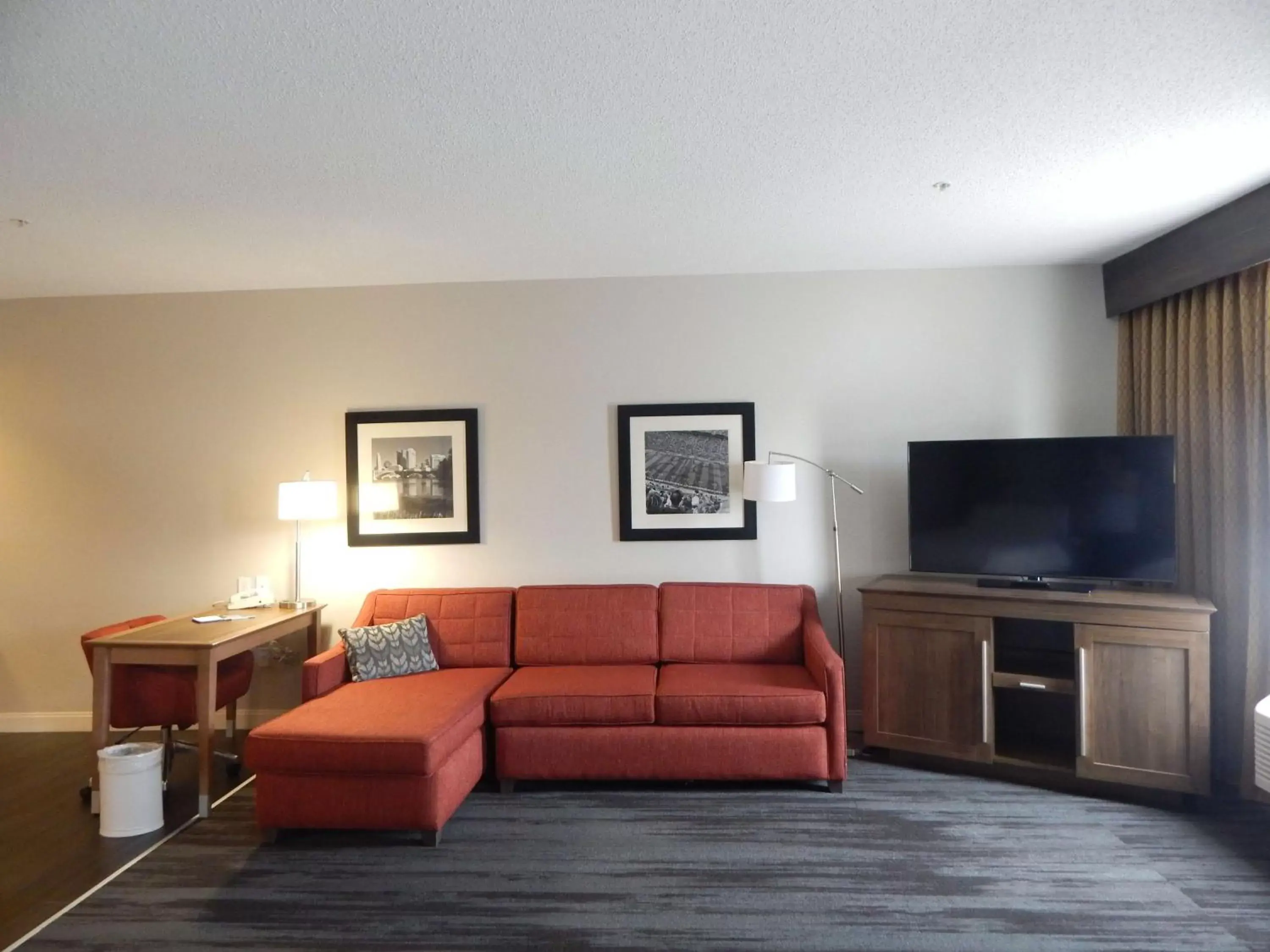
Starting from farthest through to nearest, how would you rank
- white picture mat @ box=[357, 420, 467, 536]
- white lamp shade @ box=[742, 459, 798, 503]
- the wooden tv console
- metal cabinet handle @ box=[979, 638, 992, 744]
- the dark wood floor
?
white picture mat @ box=[357, 420, 467, 536] → white lamp shade @ box=[742, 459, 798, 503] → metal cabinet handle @ box=[979, 638, 992, 744] → the wooden tv console → the dark wood floor

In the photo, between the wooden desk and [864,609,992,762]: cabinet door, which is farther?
[864,609,992,762]: cabinet door

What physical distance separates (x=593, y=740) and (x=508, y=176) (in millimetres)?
2411

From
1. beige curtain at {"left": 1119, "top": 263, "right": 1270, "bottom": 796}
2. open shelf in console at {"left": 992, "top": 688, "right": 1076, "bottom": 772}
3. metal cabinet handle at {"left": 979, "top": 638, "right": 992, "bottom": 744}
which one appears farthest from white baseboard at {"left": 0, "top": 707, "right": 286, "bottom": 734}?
beige curtain at {"left": 1119, "top": 263, "right": 1270, "bottom": 796}

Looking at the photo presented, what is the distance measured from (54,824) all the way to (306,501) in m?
1.70

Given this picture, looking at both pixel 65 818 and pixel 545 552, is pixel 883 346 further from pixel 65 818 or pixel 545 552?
pixel 65 818

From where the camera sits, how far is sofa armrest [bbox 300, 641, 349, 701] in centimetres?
327

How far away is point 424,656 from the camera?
368cm

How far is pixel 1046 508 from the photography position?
11.2 ft

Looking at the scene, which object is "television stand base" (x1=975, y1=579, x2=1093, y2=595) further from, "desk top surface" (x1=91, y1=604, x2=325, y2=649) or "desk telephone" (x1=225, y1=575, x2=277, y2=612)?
"desk telephone" (x1=225, y1=575, x2=277, y2=612)

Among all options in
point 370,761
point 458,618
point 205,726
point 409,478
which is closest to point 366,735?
point 370,761

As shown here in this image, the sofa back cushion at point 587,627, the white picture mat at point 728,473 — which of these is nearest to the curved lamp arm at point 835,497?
the white picture mat at point 728,473

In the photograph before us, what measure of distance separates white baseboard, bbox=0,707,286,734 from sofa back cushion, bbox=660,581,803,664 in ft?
7.86

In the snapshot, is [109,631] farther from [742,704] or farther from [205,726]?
[742,704]

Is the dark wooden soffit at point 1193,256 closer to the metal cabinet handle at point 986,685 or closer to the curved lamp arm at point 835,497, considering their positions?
the curved lamp arm at point 835,497
